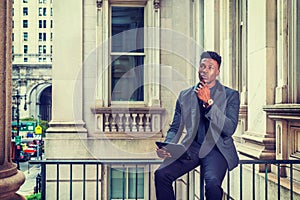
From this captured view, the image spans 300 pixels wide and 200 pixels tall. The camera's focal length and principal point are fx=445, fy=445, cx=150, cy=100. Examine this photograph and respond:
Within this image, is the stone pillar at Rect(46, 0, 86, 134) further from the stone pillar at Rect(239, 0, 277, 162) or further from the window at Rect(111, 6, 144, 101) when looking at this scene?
the stone pillar at Rect(239, 0, 277, 162)

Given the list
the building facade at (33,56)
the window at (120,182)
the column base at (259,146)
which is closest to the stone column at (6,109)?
the column base at (259,146)

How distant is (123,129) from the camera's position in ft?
37.5

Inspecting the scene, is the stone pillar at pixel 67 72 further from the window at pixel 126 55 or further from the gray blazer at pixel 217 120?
the gray blazer at pixel 217 120

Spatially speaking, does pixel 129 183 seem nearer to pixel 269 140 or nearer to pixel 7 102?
pixel 269 140

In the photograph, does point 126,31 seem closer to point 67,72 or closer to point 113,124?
point 67,72

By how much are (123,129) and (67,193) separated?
87.0 inches

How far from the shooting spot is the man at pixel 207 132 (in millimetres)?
4145

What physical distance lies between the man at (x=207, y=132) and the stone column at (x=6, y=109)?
1.34 metres

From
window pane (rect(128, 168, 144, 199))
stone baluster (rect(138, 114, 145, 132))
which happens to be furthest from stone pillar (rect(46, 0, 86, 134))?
window pane (rect(128, 168, 144, 199))

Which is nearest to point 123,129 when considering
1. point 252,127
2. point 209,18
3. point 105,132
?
point 105,132

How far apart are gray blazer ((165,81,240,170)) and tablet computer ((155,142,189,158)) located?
100 millimetres

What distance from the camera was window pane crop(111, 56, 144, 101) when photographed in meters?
11.7

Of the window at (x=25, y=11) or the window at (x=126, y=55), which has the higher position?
the window at (x=25, y=11)

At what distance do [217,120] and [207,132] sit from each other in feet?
0.75
